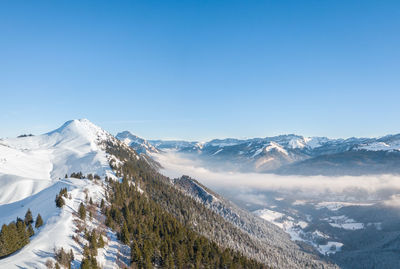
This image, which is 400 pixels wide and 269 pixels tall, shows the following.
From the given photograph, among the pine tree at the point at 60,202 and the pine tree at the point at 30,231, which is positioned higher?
the pine tree at the point at 60,202

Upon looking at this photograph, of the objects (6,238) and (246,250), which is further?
(246,250)

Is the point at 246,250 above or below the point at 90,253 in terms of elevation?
below

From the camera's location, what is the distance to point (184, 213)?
181 meters

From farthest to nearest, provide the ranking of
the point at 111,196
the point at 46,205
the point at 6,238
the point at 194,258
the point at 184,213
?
the point at 184,213 < the point at 111,196 < the point at 46,205 < the point at 194,258 < the point at 6,238

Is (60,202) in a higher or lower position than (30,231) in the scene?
higher

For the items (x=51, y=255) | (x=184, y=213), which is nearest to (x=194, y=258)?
(x=51, y=255)

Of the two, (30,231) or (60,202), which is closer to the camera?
(30,231)

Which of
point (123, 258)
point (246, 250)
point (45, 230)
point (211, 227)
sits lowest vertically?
point (246, 250)

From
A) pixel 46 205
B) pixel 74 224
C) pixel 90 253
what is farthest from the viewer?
pixel 46 205

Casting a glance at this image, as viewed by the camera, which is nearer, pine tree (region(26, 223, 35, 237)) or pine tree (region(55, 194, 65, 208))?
pine tree (region(26, 223, 35, 237))

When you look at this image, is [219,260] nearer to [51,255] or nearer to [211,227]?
[51,255]

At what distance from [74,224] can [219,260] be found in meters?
50.3

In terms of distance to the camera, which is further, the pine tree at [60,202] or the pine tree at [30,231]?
the pine tree at [60,202]

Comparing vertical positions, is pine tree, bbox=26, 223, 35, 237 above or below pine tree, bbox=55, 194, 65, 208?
below
